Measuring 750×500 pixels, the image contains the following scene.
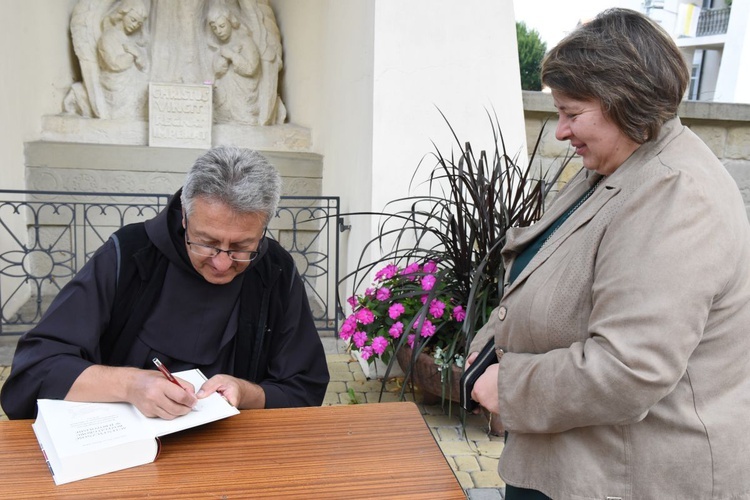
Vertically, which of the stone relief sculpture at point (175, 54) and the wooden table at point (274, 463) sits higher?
the stone relief sculpture at point (175, 54)

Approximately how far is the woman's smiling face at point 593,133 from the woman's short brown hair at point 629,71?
0.02 meters

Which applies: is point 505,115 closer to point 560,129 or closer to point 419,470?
point 560,129

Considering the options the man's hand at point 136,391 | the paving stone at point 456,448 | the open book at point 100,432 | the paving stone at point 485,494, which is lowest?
the paving stone at point 456,448

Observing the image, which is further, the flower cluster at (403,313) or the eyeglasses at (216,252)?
the flower cluster at (403,313)

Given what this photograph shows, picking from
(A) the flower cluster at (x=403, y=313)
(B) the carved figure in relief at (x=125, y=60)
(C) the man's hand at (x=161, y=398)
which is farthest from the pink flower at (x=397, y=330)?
(B) the carved figure in relief at (x=125, y=60)

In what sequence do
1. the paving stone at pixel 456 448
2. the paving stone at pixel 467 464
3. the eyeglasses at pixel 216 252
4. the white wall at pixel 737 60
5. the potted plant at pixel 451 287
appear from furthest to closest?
the white wall at pixel 737 60 → the potted plant at pixel 451 287 → the paving stone at pixel 456 448 → the paving stone at pixel 467 464 → the eyeglasses at pixel 216 252

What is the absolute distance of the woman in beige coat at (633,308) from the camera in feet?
4.11

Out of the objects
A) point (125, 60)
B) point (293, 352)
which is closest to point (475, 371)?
point (293, 352)

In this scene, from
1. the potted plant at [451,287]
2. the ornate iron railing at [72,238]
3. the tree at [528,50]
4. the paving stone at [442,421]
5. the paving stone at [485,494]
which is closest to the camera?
the paving stone at [485,494]

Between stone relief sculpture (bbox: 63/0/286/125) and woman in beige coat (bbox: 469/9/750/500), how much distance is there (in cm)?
467

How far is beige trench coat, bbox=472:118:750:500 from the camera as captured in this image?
4.09 ft

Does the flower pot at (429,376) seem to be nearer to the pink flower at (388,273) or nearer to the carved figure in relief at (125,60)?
the pink flower at (388,273)

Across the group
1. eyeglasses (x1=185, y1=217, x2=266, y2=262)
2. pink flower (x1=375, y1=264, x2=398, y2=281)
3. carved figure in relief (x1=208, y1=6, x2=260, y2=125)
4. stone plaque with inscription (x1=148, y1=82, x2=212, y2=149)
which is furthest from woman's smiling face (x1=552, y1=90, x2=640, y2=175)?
Answer: carved figure in relief (x1=208, y1=6, x2=260, y2=125)

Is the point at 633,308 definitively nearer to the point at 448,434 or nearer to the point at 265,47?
the point at 448,434
